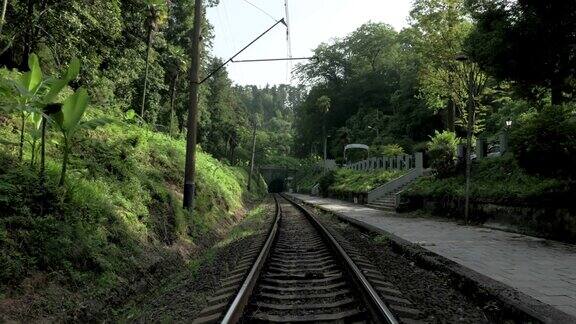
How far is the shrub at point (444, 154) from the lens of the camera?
70.4 ft

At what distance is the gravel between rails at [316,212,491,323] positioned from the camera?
204 inches

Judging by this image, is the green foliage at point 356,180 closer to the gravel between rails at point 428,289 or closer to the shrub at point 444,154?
the shrub at point 444,154

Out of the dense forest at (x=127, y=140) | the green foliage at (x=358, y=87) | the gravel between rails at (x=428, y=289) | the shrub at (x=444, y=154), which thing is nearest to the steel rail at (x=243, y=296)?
the dense forest at (x=127, y=140)

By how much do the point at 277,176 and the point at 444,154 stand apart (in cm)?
8802

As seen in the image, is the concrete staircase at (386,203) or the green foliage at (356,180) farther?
the green foliage at (356,180)

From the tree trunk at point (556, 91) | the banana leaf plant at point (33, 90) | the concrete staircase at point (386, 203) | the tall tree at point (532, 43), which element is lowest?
the concrete staircase at point (386, 203)

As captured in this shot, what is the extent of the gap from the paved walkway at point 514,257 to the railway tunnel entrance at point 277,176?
81255 millimetres

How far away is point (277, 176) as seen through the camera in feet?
359

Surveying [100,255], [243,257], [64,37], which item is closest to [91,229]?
[100,255]

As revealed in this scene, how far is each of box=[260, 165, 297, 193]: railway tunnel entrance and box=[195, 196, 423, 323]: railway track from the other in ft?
280

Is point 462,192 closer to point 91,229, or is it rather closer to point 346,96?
point 91,229

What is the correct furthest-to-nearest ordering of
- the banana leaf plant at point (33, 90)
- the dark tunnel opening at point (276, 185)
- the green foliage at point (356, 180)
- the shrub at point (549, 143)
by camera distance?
the dark tunnel opening at point (276, 185), the green foliage at point (356, 180), the shrub at point (549, 143), the banana leaf plant at point (33, 90)

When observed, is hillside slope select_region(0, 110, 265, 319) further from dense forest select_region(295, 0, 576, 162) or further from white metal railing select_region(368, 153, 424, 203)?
white metal railing select_region(368, 153, 424, 203)

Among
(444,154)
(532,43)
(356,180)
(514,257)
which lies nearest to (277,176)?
(356,180)
